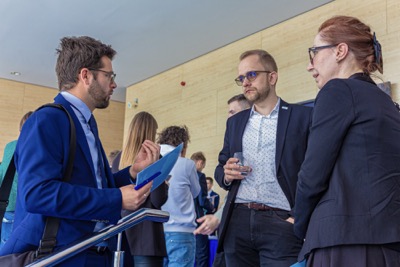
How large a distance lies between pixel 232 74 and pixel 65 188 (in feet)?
21.2

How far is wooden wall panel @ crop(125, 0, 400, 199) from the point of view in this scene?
5523 mm

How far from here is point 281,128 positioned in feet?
7.88

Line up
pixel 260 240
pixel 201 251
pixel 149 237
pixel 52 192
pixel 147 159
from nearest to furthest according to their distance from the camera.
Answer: pixel 52 192 → pixel 147 159 → pixel 260 240 → pixel 149 237 → pixel 201 251

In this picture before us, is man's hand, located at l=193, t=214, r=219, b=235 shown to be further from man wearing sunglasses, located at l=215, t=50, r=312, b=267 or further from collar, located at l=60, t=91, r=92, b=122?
collar, located at l=60, t=91, r=92, b=122

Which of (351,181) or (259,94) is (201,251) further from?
(351,181)

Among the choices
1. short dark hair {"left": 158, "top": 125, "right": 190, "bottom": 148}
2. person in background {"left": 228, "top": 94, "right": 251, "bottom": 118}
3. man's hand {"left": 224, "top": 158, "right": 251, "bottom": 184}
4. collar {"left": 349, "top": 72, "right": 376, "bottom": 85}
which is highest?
person in background {"left": 228, "top": 94, "right": 251, "bottom": 118}

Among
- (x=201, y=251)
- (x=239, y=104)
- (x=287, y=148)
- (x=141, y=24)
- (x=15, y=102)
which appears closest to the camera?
(x=287, y=148)

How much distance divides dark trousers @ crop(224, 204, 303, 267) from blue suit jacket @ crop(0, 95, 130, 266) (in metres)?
0.84

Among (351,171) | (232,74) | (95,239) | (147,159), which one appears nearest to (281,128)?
(147,159)

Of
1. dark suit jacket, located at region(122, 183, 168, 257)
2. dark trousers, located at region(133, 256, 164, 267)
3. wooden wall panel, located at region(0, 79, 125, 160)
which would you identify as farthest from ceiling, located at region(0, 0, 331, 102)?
dark trousers, located at region(133, 256, 164, 267)

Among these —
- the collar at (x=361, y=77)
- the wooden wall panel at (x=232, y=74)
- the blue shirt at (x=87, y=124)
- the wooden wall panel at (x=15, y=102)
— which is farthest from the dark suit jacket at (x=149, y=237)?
the wooden wall panel at (x=15, y=102)

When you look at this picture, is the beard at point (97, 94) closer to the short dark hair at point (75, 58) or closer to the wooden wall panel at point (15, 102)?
the short dark hair at point (75, 58)

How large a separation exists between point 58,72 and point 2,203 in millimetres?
609

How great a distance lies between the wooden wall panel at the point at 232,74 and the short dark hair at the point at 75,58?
4.34m
